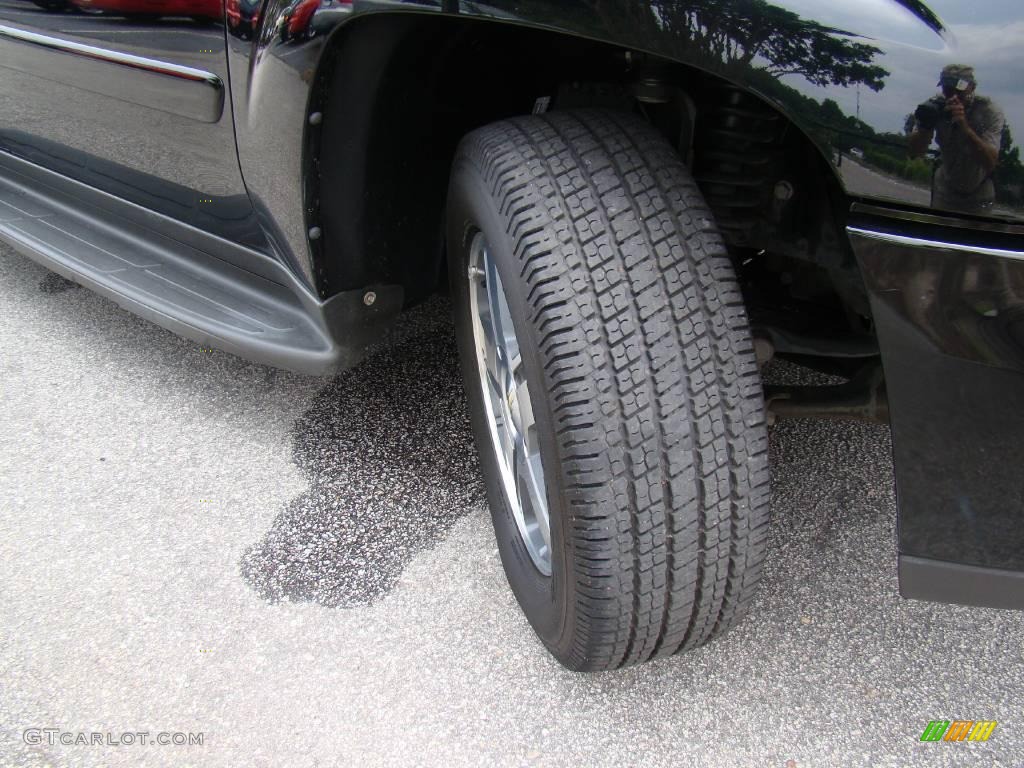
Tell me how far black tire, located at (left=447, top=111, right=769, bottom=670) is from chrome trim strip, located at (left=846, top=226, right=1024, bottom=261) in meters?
0.25

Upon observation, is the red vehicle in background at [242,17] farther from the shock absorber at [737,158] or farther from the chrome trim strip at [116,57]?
the shock absorber at [737,158]

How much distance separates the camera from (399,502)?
74.5 inches

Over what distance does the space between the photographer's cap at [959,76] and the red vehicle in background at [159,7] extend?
45.1 inches

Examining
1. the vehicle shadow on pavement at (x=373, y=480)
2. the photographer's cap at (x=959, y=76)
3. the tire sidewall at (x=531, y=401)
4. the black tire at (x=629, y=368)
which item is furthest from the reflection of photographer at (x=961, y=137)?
the vehicle shadow on pavement at (x=373, y=480)

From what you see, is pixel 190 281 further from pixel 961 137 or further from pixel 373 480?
pixel 961 137

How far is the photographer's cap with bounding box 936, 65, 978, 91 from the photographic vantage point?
84 cm

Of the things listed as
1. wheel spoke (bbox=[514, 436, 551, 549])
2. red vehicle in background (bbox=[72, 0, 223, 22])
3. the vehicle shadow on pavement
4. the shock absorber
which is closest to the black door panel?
red vehicle in background (bbox=[72, 0, 223, 22])

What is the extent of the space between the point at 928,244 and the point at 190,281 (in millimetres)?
1632

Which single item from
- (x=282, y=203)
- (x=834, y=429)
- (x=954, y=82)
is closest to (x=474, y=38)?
(x=282, y=203)

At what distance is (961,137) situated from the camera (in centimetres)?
85

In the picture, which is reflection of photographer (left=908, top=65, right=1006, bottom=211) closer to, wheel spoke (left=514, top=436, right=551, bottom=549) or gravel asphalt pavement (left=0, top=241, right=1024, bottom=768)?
wheel spoke (left=514, top=436, right=551, bottom=549)

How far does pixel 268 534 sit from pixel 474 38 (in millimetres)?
1141

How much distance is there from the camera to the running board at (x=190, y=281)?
1675mm

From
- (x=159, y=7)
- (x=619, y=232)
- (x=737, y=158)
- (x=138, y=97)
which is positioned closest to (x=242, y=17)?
(x=159, y=7)
